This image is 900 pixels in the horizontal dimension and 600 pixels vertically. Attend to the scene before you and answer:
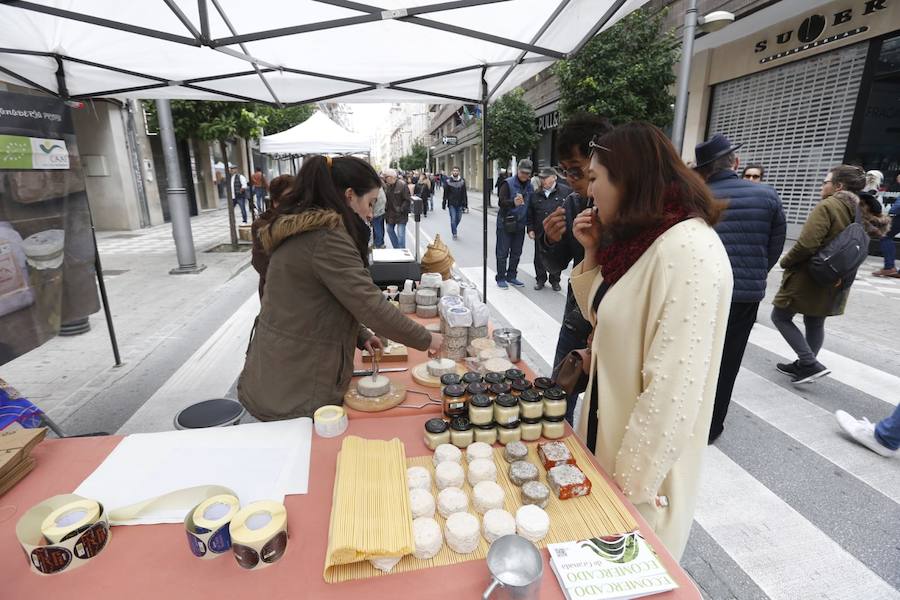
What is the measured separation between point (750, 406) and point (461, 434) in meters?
3.13

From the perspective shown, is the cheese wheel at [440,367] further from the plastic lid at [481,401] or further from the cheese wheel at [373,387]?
the plastic lid at [481,401]

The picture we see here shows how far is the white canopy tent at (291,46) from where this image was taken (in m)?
2.70

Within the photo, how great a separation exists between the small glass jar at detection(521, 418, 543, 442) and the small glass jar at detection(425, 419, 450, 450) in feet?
0.88

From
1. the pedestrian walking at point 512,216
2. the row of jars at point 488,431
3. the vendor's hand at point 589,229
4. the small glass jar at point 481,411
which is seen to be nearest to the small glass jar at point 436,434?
the row of jars at point 488,431

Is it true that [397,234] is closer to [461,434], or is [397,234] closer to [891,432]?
[891,432]

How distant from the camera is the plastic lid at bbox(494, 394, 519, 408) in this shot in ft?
5.03

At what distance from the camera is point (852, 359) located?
4.43 metres

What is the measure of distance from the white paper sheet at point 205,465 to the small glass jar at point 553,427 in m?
0.81

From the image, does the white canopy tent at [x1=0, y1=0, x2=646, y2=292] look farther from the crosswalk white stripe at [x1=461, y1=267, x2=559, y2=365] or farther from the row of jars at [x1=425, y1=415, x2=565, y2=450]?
the crosswalk white stripe at [x1=461, y1=267, x2=559, y2=365]

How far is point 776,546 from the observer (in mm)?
2232

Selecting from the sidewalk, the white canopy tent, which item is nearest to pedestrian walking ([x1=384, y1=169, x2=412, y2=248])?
the sidewalk

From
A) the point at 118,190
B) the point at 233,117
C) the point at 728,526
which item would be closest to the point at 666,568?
the point at 728,526

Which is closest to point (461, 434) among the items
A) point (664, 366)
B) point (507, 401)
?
point (507, 401)

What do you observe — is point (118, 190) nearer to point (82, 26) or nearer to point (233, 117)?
point (233, 117)
